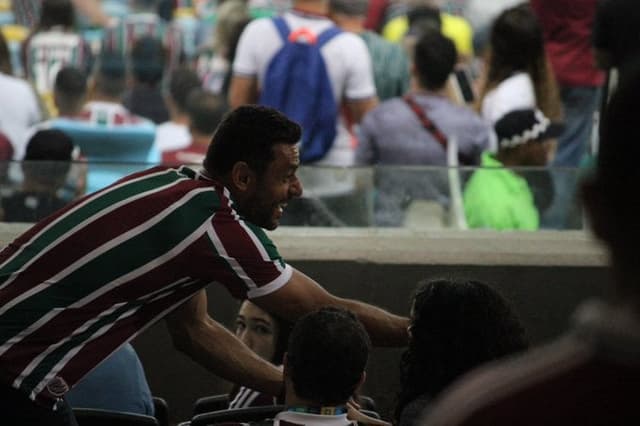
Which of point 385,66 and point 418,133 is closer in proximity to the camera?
point 418,133

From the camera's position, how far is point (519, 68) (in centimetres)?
906

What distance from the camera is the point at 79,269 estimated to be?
14.4 feet

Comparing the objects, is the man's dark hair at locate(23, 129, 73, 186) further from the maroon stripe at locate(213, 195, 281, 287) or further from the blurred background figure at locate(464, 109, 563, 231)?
the maroon stripe at locate(213, 195, 281, 287)

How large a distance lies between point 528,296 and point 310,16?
8.27 ft

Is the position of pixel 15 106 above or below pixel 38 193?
below

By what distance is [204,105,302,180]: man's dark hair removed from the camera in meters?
4.64

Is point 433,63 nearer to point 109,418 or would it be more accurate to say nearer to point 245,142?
point 245,142

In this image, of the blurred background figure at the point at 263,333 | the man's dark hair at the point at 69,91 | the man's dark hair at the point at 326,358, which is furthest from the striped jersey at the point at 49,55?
the man's dark hair at the point at 326,358

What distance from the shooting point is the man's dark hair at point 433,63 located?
27.2ft

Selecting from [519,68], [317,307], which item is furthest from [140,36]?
[317,307]

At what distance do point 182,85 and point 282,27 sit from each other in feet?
8.22

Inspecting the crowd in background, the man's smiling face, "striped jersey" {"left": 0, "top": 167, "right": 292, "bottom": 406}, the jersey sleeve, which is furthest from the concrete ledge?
"striped jersey" {"left": 0, "top": 167, "right": 292, "bottom": 406}

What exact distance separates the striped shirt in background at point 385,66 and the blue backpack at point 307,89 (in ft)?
3.66

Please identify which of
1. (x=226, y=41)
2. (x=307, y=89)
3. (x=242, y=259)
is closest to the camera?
(x=242, y=259)
